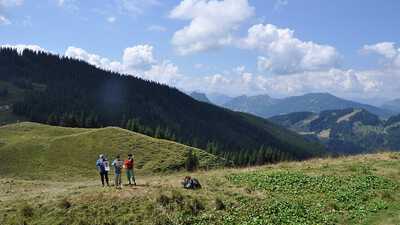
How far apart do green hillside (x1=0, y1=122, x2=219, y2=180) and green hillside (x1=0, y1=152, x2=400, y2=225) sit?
34.5 m

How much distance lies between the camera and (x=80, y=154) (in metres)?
84.8

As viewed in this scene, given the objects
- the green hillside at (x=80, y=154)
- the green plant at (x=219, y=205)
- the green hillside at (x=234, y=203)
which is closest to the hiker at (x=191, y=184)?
the green hillside at (x=234, y=203)

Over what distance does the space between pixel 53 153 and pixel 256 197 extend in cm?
6041

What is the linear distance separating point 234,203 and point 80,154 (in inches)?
2285

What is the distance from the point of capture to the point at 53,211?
33.2m

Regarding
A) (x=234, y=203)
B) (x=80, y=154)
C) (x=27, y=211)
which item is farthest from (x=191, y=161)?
(x=27, y=211)

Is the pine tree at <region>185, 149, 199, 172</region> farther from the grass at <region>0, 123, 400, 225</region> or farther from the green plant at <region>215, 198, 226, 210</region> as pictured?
the green plant at <region>215, 198, 226, 210</region>

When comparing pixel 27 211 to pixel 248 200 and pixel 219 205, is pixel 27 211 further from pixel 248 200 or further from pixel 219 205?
pixel 248 200

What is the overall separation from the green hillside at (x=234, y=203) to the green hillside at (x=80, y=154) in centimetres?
3447

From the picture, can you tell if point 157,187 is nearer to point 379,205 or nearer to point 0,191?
point 379,205

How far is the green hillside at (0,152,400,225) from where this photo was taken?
3056cm

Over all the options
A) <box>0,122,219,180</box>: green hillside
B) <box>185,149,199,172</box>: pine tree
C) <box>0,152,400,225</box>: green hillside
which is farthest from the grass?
<box>185,149,199,172</box>: pine tree

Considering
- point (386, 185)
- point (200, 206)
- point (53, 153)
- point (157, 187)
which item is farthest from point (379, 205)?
point (53, 153)

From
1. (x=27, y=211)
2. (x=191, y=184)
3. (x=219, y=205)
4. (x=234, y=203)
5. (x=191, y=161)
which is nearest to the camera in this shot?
(x=219, y=205)
